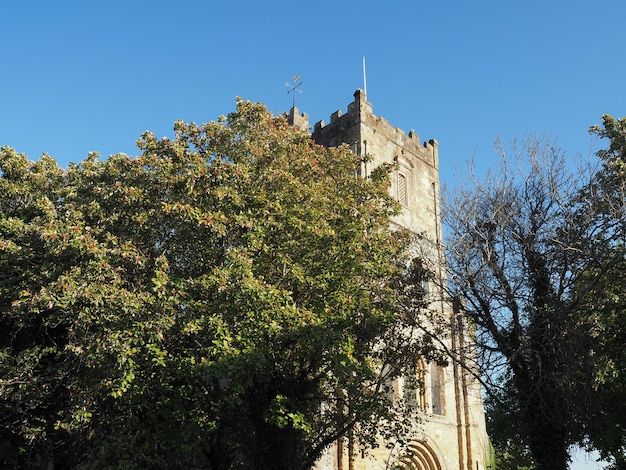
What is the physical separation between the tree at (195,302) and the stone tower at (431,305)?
7.46m

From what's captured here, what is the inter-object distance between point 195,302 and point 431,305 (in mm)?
14560

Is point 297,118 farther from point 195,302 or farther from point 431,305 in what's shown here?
point 195,302

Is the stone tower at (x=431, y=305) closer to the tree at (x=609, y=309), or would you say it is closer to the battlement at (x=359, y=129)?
the battlement at (x=359, y=129)

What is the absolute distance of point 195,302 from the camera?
44.2ft

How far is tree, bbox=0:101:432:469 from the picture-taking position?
42.2 feet

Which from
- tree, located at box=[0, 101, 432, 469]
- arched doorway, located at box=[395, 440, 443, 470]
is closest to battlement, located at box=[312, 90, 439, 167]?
tree, located at box=[0, 101, 432, 469]

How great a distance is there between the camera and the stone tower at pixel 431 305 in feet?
83.4

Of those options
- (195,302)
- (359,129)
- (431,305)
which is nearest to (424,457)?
(431,305)

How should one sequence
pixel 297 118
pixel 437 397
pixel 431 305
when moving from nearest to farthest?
pixel 431 305 < pixel 437 397 < pixel 297 118

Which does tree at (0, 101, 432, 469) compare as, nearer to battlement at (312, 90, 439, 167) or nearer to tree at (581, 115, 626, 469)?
tree at (581, 115, 626, 469)

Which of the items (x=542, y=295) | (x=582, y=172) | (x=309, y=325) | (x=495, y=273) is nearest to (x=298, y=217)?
(x=309, y=325)

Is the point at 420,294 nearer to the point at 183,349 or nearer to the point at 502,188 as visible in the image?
the point at 502,188

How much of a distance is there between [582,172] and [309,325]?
8.50 m


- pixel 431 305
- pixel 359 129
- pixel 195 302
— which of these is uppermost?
pixel 359 129
